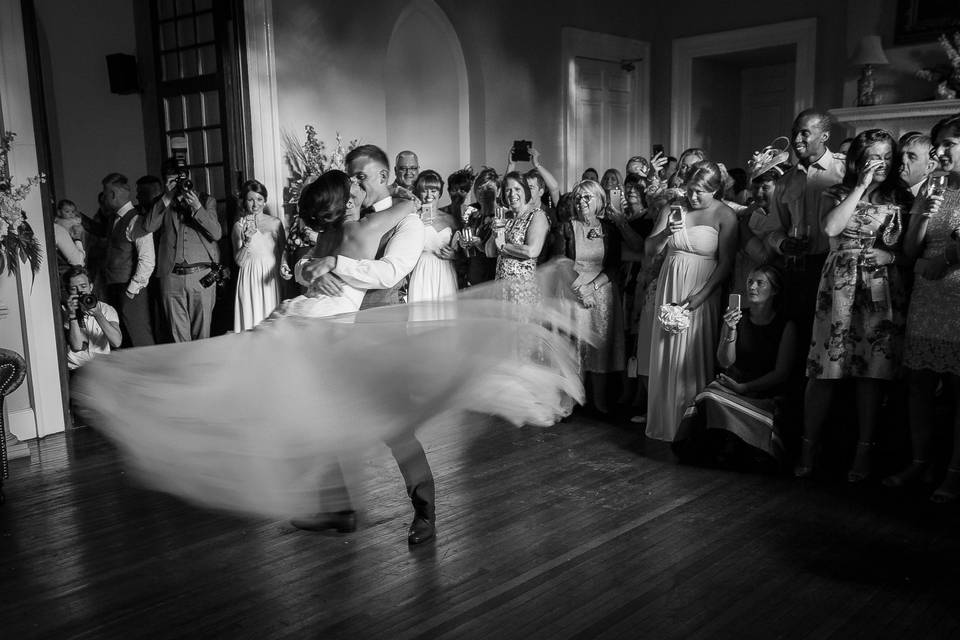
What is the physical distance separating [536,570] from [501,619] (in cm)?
41

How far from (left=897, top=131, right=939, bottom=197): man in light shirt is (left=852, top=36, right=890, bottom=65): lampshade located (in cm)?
507

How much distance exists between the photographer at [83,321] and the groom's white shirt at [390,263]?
293cm

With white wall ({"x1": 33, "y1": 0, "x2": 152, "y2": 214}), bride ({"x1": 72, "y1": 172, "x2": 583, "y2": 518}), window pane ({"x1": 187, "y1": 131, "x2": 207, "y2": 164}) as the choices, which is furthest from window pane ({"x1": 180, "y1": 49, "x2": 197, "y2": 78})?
bride ({"x1": 72, "y1": 172, "x2": 583, "y2": 518})

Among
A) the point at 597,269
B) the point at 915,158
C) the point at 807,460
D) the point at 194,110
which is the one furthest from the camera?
the point at 194,110

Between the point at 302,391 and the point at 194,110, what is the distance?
5523 millimetres

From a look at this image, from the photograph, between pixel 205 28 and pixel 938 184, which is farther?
pixel 205 28

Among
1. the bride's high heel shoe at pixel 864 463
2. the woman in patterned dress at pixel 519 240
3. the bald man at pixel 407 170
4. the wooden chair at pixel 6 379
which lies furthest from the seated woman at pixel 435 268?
the bride's high heel shoe at pixel 864 463

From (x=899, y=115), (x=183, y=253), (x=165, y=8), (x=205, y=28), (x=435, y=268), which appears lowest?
(x=435, y=268)

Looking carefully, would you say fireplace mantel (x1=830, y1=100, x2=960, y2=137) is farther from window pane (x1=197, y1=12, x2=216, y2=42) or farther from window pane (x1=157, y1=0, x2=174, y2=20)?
window pane (x1=157, y1=0, x2=174, y2=20)

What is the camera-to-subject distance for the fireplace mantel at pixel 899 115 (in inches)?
320

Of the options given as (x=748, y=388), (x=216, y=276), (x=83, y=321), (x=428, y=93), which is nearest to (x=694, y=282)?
(x=748, y=388)

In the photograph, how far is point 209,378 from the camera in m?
3.02

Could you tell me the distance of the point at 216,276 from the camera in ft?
21.2

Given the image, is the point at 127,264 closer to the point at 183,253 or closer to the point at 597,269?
the point at 183,253
